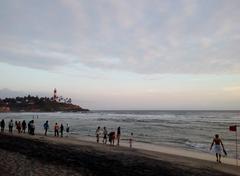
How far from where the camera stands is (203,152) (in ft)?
96.7

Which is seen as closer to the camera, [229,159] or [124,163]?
[124,163]

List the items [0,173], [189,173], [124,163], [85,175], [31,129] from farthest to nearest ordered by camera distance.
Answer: [31,129] → [124,163] → [189,173] → [85,175] → [0,173]

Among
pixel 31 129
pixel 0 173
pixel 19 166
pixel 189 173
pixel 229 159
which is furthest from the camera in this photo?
pixel 31 129

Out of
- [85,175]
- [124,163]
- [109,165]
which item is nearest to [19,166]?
[85,175]

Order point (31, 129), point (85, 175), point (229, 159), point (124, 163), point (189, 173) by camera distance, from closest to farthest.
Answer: point (85, 175), point (189, 173), point (124, 163), point (229, 159), point (31, 129)

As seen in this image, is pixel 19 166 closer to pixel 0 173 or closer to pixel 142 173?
pixel 0 173

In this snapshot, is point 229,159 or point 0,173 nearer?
point 0,173

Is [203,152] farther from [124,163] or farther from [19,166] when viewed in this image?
[19,166]

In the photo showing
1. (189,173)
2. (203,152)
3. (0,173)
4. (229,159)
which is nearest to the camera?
(0,173)

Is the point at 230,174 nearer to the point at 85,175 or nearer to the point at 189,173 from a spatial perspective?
the point at 189,173

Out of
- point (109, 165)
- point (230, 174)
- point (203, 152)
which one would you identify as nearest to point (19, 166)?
point (109, 165)

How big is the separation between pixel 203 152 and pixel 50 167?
17.9 meters

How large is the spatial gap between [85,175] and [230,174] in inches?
325

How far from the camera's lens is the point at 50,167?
48.1 feet
